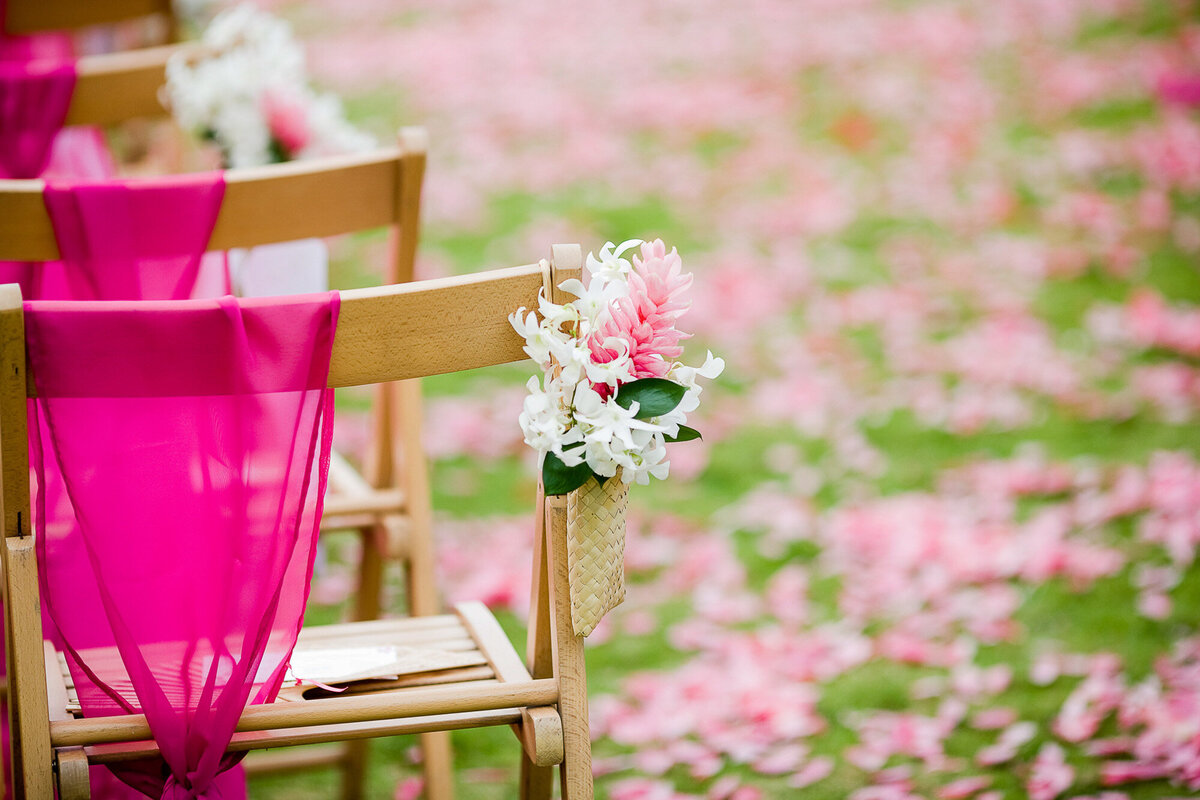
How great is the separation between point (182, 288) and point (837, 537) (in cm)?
198

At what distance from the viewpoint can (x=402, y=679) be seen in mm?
1619

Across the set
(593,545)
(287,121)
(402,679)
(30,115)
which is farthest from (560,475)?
(30,115)

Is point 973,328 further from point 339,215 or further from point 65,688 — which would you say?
point 65,688

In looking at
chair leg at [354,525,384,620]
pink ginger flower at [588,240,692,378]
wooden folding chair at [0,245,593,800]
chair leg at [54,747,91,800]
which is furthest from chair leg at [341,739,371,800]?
pink ginger flower at [588,240,692,378]

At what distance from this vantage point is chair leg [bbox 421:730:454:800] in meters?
2.00

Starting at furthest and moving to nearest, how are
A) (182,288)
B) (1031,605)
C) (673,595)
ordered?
(673,595) < (1031,605) < (182,288)

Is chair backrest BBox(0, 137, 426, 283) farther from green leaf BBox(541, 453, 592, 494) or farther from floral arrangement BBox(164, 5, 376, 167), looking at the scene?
green leaf BBox(541, 453, 592, 494)

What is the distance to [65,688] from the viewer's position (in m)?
1.57

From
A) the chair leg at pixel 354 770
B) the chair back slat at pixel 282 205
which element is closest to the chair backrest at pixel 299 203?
the chair back slat at pixel 282 205

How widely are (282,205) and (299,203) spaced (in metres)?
0.03

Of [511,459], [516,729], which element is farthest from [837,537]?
[516,729]

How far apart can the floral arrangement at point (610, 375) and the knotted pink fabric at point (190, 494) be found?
26cm

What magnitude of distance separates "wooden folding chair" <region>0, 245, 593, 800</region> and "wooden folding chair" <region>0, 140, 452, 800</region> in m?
0.50

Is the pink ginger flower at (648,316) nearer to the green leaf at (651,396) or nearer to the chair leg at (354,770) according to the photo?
the green leaf at (651,396)
